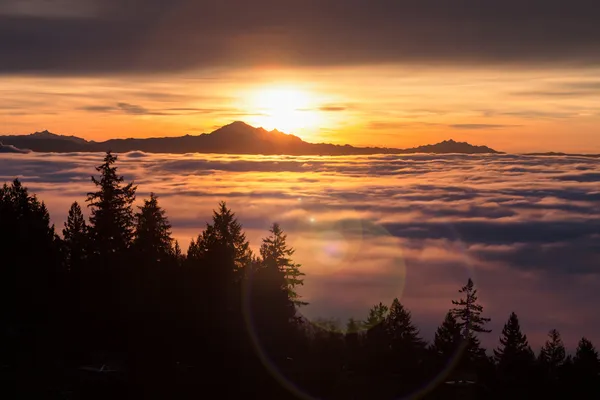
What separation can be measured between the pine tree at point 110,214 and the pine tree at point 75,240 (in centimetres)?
82

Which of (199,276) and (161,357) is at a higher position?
(199,276)

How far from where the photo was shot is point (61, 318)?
5056 cm

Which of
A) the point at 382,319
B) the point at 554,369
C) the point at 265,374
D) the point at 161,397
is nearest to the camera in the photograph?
the point at 161,397

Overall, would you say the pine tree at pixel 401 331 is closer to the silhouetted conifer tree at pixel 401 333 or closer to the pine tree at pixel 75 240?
the silhouetted conifer tree at pixel 401 333

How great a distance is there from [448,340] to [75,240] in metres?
29.9

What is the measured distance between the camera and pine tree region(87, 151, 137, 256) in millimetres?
60559

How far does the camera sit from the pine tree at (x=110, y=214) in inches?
2384

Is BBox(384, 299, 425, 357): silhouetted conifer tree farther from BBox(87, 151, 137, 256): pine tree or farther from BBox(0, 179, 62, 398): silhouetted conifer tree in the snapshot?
BBox(0, 179, 62, 398): silhouetted conifer tree

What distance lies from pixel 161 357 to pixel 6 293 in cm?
1176

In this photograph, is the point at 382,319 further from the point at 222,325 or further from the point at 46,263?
the point at 46,263

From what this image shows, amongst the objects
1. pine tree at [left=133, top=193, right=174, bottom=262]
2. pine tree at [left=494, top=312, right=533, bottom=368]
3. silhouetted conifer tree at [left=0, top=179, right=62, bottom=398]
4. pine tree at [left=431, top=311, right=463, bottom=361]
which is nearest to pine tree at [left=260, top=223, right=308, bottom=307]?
pine tree at [left=133, top=193, right=174, bottom=262]

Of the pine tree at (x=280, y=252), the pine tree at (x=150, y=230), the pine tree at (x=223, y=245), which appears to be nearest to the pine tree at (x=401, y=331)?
the pine tree at (x=280, y=252)

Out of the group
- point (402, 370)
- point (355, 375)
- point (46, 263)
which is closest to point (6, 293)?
point (46, 263)

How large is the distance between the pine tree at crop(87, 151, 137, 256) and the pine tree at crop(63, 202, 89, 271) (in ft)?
2.68
